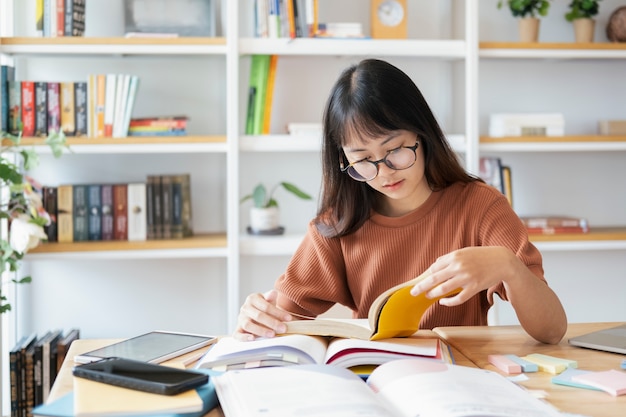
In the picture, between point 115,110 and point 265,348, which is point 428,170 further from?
point 115,110

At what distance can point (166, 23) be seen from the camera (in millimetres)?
2912

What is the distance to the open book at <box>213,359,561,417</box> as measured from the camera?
0.94m

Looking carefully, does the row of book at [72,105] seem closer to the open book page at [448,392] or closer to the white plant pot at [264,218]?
the white plant pot at [264,218]

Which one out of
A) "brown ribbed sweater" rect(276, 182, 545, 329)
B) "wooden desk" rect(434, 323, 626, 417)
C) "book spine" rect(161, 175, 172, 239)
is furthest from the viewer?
"book spine" rect(161, 175, 172, 239)

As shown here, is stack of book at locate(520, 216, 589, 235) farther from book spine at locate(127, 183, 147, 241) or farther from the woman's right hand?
the woman's right hand

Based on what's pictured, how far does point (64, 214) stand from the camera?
286cm

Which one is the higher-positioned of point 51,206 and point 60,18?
point 60,18

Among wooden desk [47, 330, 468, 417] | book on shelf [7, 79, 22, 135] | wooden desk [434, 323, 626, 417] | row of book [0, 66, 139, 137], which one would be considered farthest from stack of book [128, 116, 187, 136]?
wooden desk [434, 323, 626, 417]

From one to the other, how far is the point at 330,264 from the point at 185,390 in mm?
733

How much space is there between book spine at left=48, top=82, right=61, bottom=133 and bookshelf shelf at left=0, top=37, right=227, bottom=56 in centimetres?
13

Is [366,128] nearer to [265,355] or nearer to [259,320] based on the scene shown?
[259,320]

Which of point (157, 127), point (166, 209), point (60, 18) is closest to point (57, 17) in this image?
point (60, 18)

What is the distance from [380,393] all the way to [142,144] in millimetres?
1947

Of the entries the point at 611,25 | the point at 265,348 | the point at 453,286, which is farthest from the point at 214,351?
the point at 611,25
